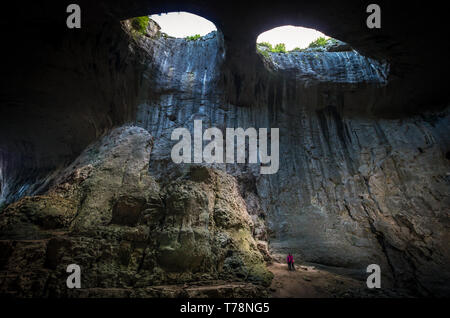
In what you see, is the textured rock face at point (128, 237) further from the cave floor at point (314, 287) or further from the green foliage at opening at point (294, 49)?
the green foliage at opening at point (294, 49)

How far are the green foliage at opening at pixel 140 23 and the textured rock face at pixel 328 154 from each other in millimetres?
588

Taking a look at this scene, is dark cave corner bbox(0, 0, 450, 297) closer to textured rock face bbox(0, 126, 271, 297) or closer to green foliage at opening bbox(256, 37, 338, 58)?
textured rock face bbox(0, 126, 271, 297)

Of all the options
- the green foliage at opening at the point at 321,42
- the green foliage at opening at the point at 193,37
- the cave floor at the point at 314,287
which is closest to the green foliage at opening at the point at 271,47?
the green foliage at opening at the point at 321,42

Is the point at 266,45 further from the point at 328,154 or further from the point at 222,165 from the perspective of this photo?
the point at 222,165

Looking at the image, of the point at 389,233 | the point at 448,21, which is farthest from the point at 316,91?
the point at 389,233

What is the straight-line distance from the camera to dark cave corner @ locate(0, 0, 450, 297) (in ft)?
17.1

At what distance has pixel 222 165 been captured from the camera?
830 centimetres

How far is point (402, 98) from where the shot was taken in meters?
12.2

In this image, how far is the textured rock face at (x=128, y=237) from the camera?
452cm

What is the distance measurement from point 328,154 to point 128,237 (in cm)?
1040

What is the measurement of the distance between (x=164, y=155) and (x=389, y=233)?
9.34 metres

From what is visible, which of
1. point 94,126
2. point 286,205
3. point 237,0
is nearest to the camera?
point 237,0
